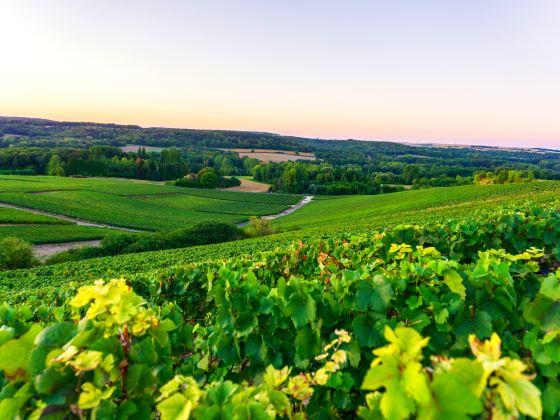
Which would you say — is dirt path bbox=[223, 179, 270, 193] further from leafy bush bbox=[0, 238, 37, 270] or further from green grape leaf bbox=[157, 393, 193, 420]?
green grape leaf bbox=[157, 393, 193, 420]

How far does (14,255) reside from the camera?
29891mm

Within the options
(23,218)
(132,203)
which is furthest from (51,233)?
(132,203)

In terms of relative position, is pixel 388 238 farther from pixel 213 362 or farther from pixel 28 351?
pixel 28 351

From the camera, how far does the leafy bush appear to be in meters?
29.6

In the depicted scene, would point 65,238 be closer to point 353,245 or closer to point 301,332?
point 353,245

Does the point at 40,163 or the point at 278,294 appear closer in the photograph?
the point at 278,294

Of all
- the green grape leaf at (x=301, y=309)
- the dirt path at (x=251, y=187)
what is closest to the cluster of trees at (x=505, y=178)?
the dirt path at (x=251, y=187)

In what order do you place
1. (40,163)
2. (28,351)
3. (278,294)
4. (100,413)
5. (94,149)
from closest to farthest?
(100,413) → (28,351) → (278,294) → (40,163) → (94,149)

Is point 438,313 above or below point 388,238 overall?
above

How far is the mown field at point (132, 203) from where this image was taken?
57.4 meters

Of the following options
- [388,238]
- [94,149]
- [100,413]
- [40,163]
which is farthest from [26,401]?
[94,149]

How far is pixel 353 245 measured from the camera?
7.73 meters

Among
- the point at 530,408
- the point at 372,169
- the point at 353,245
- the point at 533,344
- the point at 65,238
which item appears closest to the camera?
the point at 530,408

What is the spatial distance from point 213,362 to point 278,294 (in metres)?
0.98
